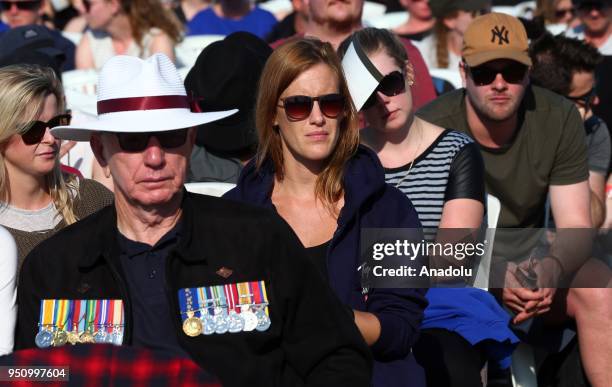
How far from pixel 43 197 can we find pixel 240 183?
76 centimetres

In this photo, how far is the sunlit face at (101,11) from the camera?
27.9 feet

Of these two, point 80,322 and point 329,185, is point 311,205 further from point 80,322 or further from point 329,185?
point 80,322

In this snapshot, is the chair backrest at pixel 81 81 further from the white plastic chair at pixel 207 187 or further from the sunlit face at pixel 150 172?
the sunlit face at pixel 150 172

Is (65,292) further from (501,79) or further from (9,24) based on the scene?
(9,24)

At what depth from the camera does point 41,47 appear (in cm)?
723

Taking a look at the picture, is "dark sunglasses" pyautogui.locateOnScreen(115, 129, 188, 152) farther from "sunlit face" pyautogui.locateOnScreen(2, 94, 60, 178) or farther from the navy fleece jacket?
"sunlit face" pyautogui.locateOnScreen(2, 94, 60, 178)

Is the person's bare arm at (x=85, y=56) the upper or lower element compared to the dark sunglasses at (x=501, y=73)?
lower

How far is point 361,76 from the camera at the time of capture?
4938mm

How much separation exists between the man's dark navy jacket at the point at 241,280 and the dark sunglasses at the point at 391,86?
179cm

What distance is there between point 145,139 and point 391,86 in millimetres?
1946

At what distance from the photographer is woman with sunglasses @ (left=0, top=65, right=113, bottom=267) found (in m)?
4.32

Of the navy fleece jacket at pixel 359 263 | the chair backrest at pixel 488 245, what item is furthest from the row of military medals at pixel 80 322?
the chair backrest at pixel 488 245

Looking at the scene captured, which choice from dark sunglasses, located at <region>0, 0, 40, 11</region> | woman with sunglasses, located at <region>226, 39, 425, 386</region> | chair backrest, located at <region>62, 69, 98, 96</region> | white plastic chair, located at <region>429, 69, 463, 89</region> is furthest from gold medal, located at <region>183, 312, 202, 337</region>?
dark sunglasses, located at <region>0, 0, 40, 11</region>

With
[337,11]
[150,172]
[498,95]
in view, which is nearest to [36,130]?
[150,172]
